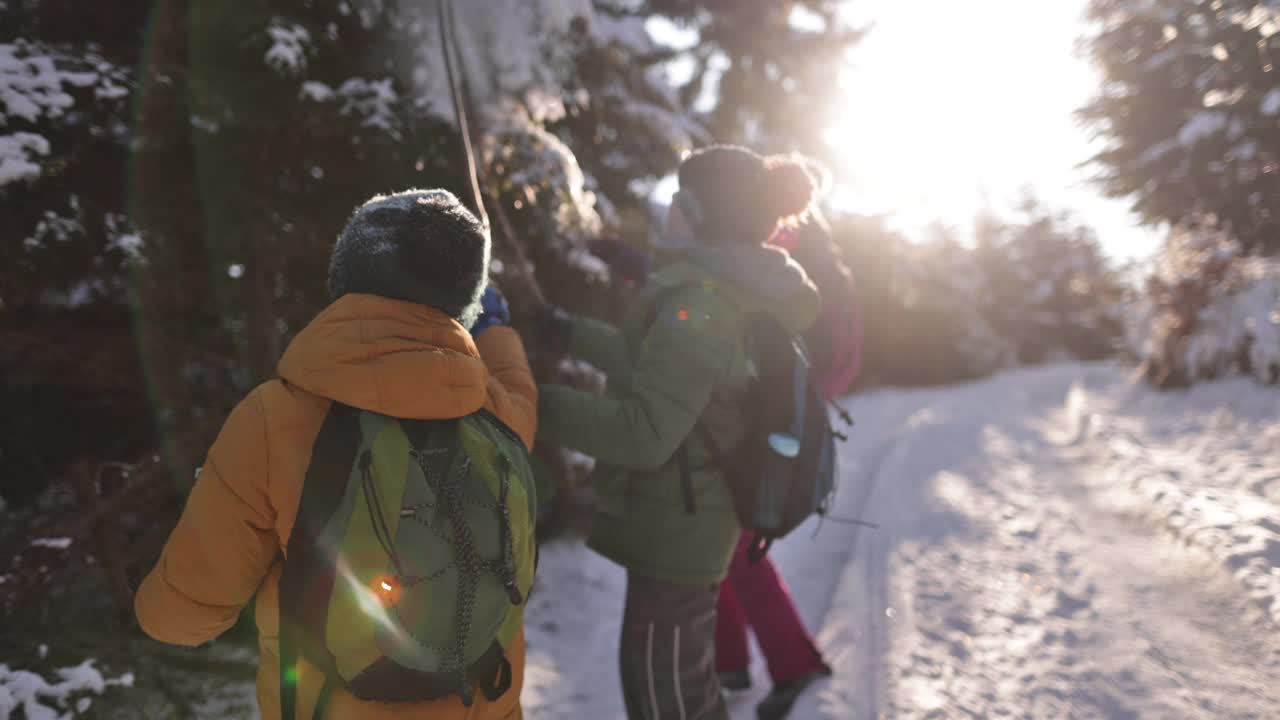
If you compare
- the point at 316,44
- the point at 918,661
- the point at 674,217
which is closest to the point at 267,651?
the point at 674,217

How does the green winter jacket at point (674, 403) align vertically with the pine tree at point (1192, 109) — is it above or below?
below

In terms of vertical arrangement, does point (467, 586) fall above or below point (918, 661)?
above

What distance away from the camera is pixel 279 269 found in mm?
3559

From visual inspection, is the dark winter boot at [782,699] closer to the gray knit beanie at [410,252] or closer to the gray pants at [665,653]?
the gray pants at [665,653]

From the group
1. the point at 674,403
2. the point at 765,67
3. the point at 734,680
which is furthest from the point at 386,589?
the point at 765,67

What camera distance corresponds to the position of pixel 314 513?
139cm

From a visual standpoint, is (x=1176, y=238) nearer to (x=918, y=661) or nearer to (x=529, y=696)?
(x=918, y=661)

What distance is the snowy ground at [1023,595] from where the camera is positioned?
3430 millimetres

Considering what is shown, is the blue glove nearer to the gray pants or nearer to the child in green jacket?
the child in green jacket

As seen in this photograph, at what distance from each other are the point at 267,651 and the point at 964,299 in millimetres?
23293

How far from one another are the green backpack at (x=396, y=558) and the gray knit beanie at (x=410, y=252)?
269mm

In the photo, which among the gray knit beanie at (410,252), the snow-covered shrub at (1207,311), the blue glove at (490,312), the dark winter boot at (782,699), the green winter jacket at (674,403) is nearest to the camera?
the gray knit beanie at (410,252)

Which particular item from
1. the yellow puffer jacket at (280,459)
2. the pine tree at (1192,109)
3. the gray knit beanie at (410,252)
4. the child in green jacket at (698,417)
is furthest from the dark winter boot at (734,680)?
the pine tree at (1192,109)

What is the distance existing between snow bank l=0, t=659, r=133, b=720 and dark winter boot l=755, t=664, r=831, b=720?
106 inches
